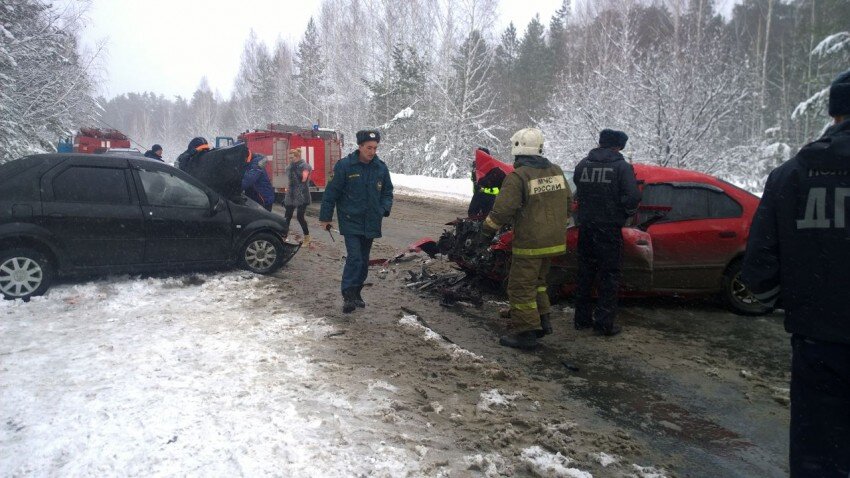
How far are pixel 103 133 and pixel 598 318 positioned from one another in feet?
85.4

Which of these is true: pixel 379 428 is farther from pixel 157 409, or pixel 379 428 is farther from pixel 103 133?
pixel 103 133

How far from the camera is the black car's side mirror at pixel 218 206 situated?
21.8 ft

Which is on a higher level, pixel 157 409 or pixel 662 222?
pixel 662 222

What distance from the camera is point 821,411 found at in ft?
6.87

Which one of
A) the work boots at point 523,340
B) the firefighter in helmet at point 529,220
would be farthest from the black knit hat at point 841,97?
the work boots at point 523,340

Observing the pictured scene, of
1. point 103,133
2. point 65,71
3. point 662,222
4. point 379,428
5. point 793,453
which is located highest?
point 65,71

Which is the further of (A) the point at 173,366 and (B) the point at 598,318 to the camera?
(B) the point at 598,318

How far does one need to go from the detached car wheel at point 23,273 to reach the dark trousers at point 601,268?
5630 mm

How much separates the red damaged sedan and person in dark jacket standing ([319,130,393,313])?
4.91 ft

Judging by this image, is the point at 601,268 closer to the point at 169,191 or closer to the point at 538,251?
the point at 538,251

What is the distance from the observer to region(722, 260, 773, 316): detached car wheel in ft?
18.8

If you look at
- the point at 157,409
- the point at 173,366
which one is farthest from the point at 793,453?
the point at 173,366

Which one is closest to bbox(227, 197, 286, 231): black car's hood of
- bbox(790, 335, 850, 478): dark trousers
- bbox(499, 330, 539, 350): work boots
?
bbox(499, 330, 539, 350): work boots

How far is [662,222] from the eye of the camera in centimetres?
581
